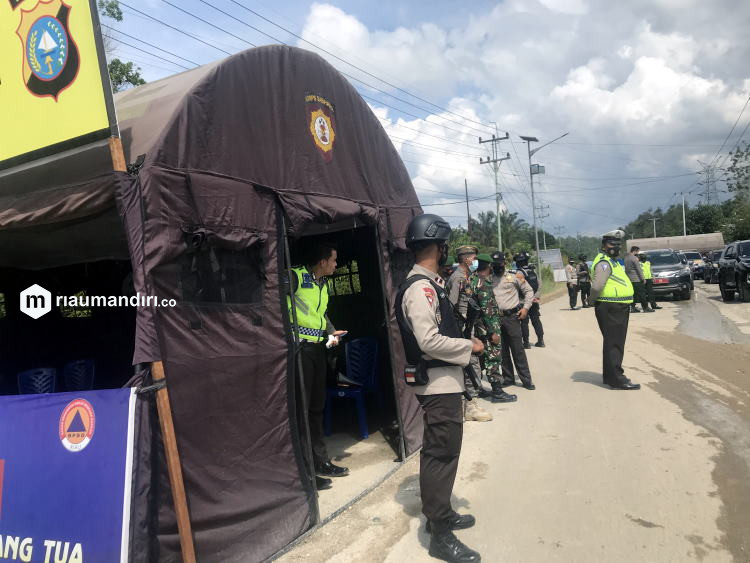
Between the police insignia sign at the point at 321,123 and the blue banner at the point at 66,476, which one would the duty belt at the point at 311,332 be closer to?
the police insignia sign at the point at 321,123

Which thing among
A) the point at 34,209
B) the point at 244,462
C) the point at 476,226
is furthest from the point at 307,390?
the point at 476,226

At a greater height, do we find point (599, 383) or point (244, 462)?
point (244, 462)

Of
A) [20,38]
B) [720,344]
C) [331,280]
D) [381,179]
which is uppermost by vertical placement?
Answer: [20,38]

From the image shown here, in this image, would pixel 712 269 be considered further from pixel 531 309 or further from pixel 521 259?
pixel 521 259

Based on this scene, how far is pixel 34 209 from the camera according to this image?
10.9 ft

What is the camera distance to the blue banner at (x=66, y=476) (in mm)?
2742

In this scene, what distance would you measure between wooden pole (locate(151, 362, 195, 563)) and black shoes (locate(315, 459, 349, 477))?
1.83m

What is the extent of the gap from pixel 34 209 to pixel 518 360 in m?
5.76

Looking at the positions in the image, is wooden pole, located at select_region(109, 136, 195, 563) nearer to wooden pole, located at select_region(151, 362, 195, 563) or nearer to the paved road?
wooden pole, located at select_region(151, 362, 195, 563)

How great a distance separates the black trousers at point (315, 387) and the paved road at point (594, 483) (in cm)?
64

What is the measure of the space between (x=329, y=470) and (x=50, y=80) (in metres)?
3.56

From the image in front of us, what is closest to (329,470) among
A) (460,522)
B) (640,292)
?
(460,522)

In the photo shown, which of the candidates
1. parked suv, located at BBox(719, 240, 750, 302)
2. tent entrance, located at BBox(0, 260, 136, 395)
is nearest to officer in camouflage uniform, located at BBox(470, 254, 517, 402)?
tent entrance, located at BBox(0, 260, 136, 395)

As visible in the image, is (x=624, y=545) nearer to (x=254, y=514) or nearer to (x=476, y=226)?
(x=254, y=514)
